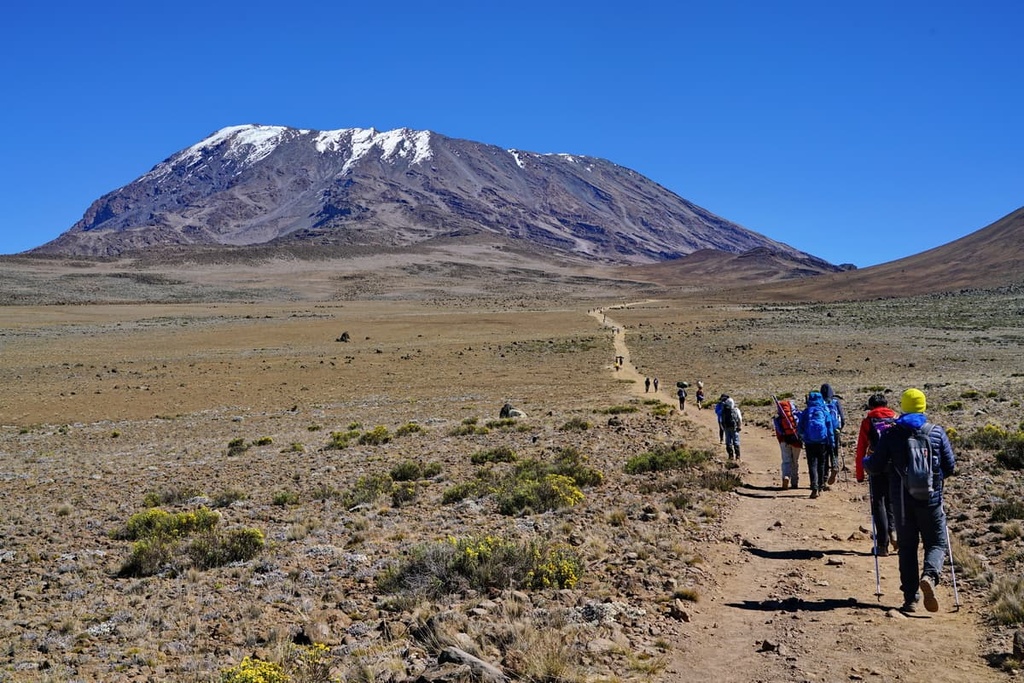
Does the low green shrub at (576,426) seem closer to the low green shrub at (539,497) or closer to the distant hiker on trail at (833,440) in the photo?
the low green shrub at (539,497)

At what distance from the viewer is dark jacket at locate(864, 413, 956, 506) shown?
246 inches

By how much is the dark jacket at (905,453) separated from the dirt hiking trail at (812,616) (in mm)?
974

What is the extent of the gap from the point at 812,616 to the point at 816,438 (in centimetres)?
475

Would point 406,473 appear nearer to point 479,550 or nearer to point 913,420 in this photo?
point 479,550

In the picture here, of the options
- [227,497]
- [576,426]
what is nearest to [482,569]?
[227,497]

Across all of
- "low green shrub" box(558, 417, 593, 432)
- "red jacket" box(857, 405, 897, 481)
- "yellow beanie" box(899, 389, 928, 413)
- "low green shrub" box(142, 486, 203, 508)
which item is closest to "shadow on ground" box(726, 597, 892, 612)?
"red jacket" box(857, 405, 897, 481)

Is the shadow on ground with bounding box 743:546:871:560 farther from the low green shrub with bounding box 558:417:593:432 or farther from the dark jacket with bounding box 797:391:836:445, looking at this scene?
the low green shrub with bounding box 558:417:593:432

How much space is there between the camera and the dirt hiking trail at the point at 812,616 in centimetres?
525

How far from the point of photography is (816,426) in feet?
34.5

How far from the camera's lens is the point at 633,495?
10.8m

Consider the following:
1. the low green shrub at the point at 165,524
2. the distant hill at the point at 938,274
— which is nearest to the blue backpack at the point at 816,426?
the low green shrub at the point at 165,524

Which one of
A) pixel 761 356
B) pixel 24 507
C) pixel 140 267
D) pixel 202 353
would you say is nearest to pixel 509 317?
pixel 202 353

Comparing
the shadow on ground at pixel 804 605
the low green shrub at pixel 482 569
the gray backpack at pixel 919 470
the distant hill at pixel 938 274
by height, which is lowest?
the shadow on ground at pixel 804 605

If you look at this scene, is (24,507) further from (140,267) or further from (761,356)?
(140,267)
